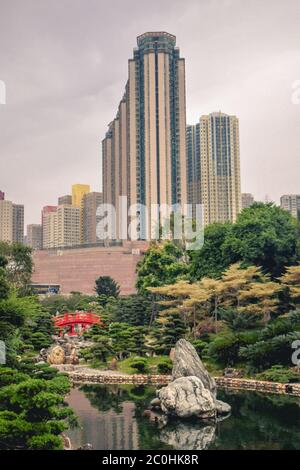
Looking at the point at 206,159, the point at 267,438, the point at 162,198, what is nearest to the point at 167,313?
the point at 267,438

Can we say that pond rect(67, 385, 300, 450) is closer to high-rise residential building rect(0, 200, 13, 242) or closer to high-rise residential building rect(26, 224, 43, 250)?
high-rise residential building rect(0, 200, 13, 242)

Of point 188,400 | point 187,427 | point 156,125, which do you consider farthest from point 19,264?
point 156,125

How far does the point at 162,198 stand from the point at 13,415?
7701 cm

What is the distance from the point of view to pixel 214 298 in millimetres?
31047

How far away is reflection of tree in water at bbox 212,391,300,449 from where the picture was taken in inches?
581

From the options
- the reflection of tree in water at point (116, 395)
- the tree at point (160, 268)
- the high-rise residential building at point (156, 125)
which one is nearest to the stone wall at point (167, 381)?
the reflection of tree in water at point (116, 395)

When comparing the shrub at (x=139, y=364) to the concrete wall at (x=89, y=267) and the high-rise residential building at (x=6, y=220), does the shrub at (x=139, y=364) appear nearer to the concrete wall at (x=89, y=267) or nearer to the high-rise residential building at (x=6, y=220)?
the concrete wall at (x=89, y=267)

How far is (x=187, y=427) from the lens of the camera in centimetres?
1672

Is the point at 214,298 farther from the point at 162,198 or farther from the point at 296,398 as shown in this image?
the point at 162,198

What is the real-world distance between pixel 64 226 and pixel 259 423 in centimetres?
10102

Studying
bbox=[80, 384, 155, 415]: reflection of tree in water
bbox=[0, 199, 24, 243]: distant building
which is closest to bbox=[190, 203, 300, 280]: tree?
bbox=[80, 384, 155, 415]: reflection of tree in water

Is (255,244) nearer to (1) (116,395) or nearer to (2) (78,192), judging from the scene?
(1) (116,395)
